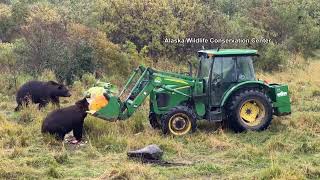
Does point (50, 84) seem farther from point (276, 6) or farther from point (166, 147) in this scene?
point (276, 6)

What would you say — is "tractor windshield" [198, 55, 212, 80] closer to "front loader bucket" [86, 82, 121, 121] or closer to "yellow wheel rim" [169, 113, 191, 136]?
"yellow wheel rim" [169, 113, 191, 136]

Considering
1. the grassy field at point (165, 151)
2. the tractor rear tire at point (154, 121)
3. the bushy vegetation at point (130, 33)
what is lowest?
the grassy field at point (165, 151)

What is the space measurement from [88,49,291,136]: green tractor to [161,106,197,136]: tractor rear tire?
0.8 inches

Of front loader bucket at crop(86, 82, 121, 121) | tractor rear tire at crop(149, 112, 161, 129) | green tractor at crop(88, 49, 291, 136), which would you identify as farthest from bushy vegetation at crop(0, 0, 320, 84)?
front loader bucket at crop(86, 82, 121, 121)

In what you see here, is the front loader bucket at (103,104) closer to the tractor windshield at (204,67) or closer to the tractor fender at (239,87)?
the tractor windshield at (204,67)

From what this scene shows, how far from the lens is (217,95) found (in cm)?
1194

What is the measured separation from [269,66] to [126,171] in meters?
15.8

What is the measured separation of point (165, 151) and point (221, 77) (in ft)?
8.37

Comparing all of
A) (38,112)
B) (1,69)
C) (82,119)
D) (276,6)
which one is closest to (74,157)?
(82,119)

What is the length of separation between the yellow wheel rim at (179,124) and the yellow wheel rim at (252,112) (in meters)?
1.27

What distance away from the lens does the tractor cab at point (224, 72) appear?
11.9 metres

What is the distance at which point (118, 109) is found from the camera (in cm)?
1138

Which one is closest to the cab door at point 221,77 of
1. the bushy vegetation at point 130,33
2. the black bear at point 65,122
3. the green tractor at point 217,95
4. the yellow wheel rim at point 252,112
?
the green tractor at point 217,95

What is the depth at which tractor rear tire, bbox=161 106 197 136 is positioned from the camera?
37.6 ft
